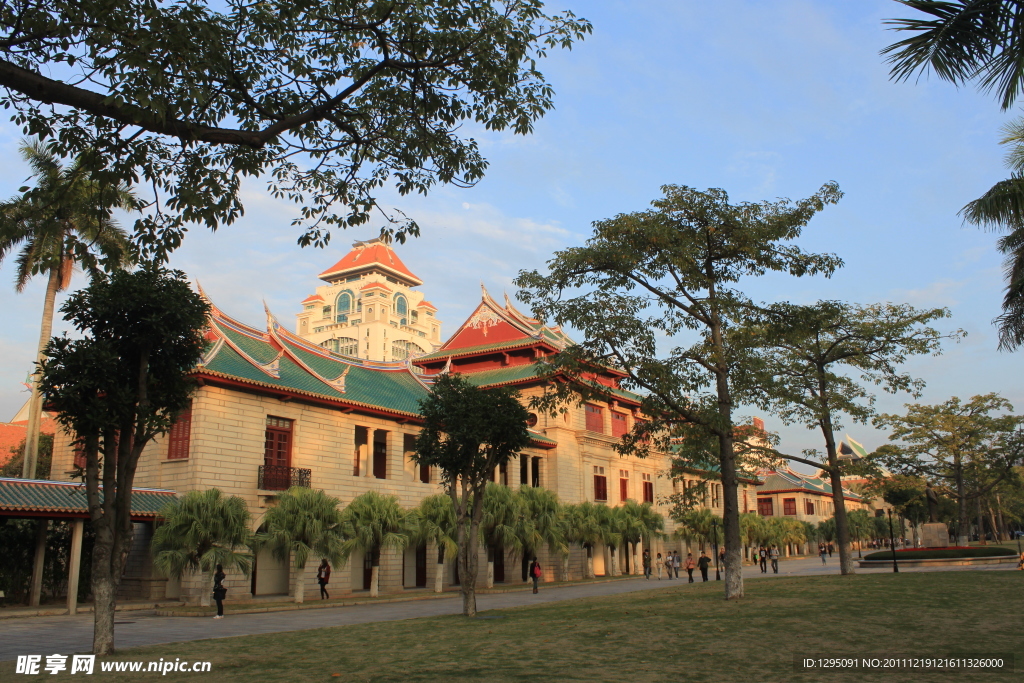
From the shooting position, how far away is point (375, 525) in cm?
2709

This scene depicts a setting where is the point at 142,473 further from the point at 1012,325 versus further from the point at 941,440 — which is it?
the point at 941,440

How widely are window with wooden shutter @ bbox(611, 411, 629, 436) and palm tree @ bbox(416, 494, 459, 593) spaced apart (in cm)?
2096

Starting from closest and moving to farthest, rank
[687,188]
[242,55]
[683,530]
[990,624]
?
[242,55] < [990,624] < [687,188] < [683,530]

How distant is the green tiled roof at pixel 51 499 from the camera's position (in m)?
21.0

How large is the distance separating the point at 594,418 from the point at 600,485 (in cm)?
404

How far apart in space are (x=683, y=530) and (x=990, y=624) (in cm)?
3523

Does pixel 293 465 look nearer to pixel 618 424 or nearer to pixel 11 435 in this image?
pixel 618 424

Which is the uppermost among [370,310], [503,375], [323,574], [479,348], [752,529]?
[370,310]

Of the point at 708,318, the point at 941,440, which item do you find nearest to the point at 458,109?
the point at 708,318

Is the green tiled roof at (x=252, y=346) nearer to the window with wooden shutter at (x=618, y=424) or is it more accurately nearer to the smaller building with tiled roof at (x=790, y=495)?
the window with wooden shutter at (x=618, y=424)

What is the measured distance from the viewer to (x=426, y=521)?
2894 cm

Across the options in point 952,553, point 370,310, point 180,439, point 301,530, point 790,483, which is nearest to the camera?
point 301,530

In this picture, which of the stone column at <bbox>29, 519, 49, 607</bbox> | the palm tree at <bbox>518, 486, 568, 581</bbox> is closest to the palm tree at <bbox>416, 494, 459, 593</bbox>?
the palm tree at <bbox>518, 486, 568, 581</bbox>

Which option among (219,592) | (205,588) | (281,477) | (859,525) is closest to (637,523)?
(281,477)
